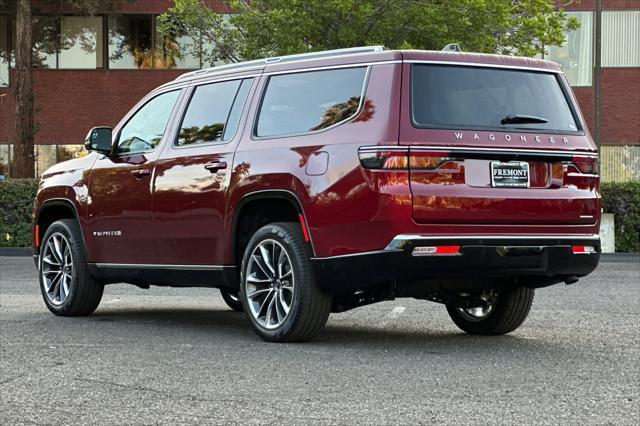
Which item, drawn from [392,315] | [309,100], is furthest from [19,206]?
[309,100]

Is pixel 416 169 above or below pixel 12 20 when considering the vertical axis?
below

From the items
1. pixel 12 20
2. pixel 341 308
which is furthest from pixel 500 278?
pixel 12 20

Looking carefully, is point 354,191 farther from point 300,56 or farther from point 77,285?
point 77,285

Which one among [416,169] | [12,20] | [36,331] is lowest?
[36,331]

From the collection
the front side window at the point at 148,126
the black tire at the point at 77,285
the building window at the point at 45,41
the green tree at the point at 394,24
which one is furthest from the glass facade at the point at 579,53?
the black tire at the point at 77,285

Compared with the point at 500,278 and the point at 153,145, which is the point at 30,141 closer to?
the point at 153,145

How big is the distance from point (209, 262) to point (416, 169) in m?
2.05

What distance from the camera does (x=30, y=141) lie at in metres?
29.6

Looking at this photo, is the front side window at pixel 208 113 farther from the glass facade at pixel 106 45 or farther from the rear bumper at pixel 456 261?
the glass facade at pixel 106 45

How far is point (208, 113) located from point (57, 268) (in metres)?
2.26

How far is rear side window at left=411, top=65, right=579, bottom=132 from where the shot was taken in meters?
8.06

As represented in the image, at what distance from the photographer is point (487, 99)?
27.2ft

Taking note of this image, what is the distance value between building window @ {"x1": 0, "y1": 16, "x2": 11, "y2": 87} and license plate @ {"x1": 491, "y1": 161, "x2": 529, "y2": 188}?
1267 inches

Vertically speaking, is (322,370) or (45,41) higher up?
(45,41)
